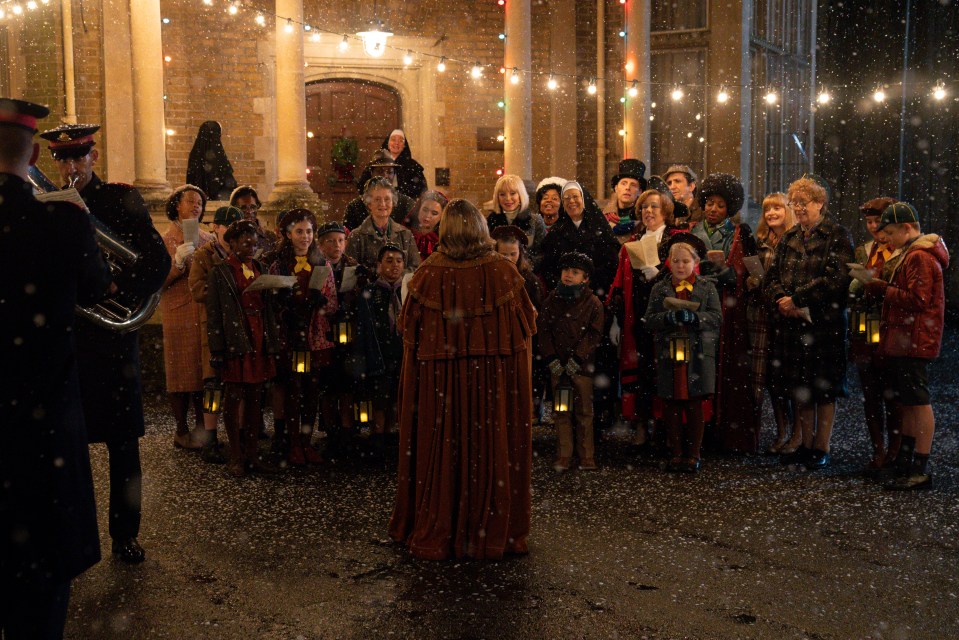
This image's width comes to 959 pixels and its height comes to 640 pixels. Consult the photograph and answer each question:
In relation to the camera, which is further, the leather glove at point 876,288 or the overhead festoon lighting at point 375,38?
the overhead festoon lighting at point 375,38

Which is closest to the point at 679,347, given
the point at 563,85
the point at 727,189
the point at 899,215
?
the point at 727,189

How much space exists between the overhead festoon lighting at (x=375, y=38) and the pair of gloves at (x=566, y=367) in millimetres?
9341

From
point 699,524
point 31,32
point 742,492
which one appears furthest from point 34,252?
point 31,32

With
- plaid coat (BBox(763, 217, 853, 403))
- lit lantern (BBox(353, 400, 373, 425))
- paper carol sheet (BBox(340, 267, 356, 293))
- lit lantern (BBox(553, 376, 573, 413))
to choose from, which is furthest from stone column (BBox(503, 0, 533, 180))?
lit lantern (BBox(553, 376, 573, 413))

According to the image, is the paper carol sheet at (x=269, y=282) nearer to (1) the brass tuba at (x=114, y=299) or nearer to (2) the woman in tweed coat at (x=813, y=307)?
(1) the brass tuba at (x=114, y=299)

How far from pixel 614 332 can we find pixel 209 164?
5714 mm

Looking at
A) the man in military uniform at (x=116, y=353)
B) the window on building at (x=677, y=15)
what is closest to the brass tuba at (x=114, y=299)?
the man in military uniform at (x=116, y=353)

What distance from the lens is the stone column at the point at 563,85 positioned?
53.5ft

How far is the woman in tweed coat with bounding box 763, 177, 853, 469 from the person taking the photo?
693 centimetres

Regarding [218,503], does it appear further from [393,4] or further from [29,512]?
[393,4]

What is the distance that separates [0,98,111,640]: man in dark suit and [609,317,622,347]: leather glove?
4.83 metres

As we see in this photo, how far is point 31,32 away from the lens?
14227 millimetres

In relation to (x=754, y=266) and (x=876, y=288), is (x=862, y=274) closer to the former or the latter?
(x=876, y=288)

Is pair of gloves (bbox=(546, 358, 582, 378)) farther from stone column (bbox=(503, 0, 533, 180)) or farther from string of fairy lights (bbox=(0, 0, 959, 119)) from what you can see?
string of fairy lights (bbox=(0, 0, 959, 119))
